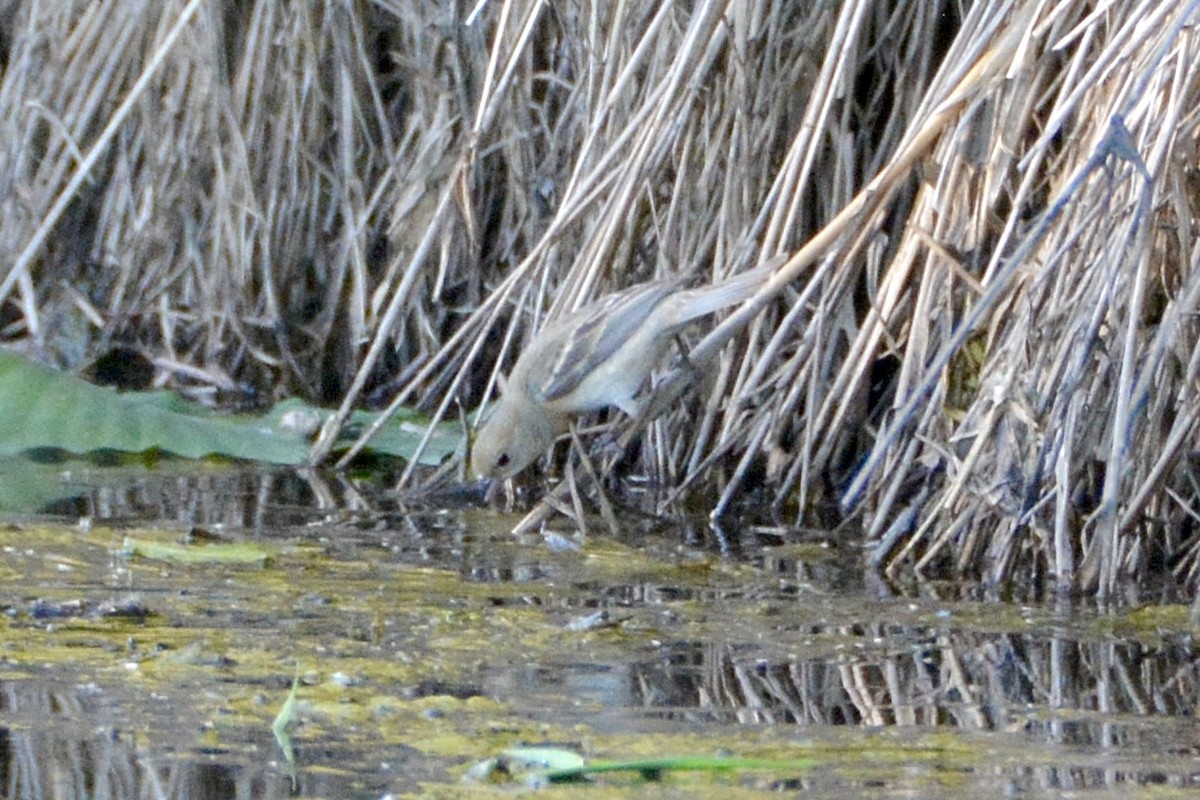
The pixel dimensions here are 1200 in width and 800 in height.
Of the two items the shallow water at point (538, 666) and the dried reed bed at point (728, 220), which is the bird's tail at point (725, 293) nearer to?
the dried reed bed at point (728, 220)

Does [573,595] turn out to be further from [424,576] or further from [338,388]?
[338,388]

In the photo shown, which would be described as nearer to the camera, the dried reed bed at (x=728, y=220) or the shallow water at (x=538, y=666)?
the shallow water at (x=538, y=666)

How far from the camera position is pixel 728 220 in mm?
5145

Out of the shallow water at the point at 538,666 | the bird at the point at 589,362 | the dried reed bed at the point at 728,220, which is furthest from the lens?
the bird at the point at 589,362

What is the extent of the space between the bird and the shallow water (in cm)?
40

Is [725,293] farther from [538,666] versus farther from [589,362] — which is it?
[538,666]

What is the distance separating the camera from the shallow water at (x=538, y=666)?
2605 millimetres

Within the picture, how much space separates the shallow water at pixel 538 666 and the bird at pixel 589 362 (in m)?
0.40

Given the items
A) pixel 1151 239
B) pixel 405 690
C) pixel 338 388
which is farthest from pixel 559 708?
pixel 338 388

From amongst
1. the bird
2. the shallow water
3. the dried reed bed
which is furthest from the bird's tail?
the shallow water

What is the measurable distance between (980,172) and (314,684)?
7.52 ft

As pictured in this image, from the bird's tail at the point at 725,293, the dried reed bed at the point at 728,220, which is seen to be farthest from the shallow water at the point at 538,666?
the bird's tail at the point at 725,293

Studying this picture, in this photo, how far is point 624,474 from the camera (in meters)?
5.53

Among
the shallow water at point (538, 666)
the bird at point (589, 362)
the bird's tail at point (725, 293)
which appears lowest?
the shallow water at point (538, 666)
